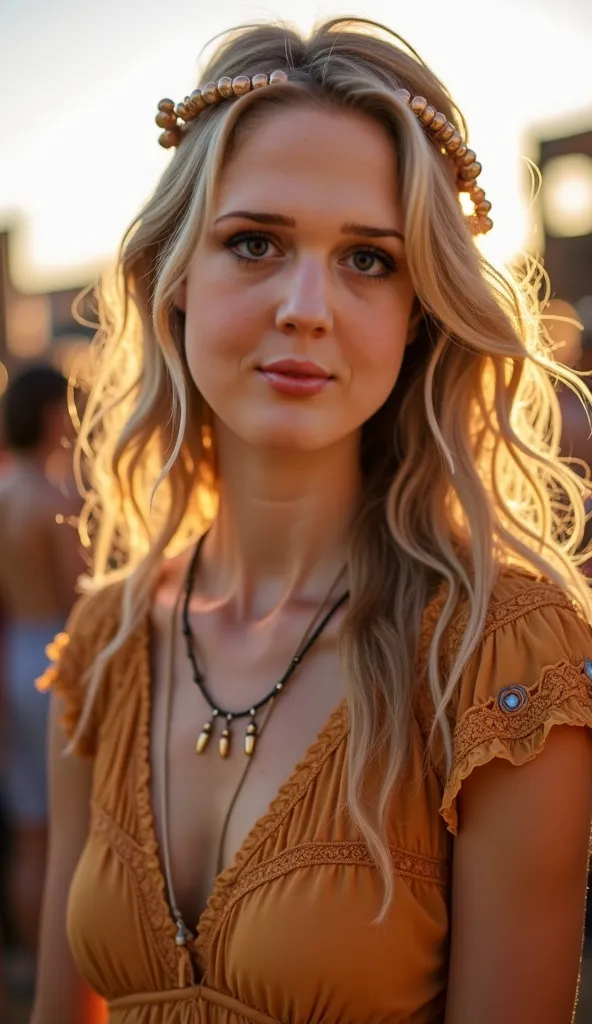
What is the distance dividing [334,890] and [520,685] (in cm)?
40

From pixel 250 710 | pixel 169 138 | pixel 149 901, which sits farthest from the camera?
pixel 169 138

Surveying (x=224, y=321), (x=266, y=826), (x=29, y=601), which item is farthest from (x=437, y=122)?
(x=29, y=601)

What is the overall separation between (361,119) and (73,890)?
54.6 inches

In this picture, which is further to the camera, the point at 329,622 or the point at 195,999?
the point at 329,622

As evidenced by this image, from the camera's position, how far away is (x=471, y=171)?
1918 mm

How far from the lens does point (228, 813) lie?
1802 millimetres

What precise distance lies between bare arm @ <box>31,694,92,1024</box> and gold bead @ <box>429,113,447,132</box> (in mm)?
1320

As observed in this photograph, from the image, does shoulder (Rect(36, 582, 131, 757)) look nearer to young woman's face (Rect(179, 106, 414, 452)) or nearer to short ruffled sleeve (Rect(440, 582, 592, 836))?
young woman's face (Rect(179, 106, 414, 452))

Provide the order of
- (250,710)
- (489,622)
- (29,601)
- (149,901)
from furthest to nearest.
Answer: (29,601)
(250,710)
(149,901)
(489,622)

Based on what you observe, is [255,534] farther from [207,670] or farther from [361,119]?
[361,119]

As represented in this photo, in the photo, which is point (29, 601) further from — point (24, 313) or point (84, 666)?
point (24, 313)

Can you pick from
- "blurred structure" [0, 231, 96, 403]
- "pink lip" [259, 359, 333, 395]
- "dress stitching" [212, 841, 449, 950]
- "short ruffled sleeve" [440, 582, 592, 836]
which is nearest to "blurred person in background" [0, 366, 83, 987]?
"pink lip" [259, 359, 333, 395]

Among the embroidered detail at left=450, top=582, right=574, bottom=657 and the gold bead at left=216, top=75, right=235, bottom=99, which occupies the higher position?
the gold bead at left=216, top=75, right=235, bottom=99

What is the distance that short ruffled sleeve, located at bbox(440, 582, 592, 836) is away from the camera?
5.07 ft
